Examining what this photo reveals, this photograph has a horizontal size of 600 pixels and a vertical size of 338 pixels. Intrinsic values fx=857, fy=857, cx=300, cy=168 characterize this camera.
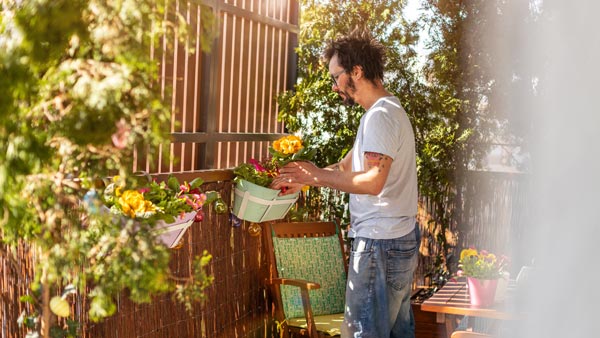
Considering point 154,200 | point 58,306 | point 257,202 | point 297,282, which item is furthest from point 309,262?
point 58,306

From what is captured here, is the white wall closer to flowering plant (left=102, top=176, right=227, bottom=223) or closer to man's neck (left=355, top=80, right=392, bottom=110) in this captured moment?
man's neck (left=355, top=80, right=392, bottom=110)

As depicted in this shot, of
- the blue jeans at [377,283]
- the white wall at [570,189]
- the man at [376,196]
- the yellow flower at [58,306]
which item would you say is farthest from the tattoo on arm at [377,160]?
the yellow flower at [58,306]

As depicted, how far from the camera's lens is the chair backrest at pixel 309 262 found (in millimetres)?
4521

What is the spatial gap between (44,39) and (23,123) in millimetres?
179

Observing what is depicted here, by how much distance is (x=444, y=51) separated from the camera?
18.2ft

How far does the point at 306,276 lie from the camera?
466 cm

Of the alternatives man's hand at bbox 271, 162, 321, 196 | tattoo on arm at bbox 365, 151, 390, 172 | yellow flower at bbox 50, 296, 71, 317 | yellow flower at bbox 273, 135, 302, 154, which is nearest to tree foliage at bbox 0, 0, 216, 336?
yellow flower at bbox 50, 296, 71, 317

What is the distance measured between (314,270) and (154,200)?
1.79 m

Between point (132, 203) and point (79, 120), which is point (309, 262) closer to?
point (132, 203)

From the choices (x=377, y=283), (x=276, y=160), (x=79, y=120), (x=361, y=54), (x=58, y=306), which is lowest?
(x=377, y=283)

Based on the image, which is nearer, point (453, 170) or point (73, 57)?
point (73, 57)

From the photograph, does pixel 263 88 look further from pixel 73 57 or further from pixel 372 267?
pixel 73 57

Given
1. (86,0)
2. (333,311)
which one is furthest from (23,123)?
(333,311)

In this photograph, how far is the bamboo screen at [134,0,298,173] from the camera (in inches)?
162
